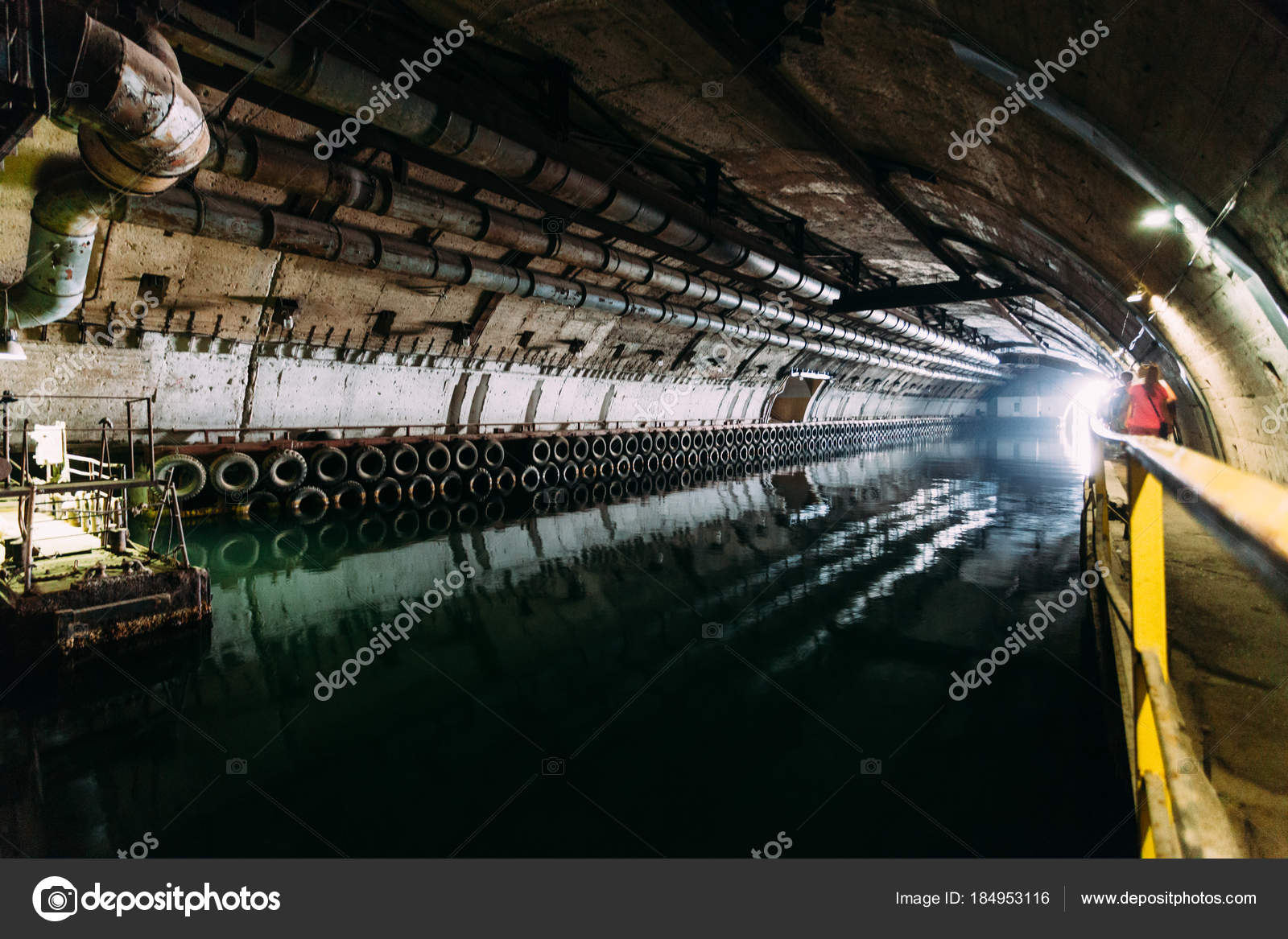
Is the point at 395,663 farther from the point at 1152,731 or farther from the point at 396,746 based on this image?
the point at 1152,731

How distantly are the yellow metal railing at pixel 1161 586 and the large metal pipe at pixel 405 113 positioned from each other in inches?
244

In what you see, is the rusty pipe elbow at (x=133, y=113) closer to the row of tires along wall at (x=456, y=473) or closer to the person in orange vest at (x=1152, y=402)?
the row of tires along wall at (x=456, y=473)

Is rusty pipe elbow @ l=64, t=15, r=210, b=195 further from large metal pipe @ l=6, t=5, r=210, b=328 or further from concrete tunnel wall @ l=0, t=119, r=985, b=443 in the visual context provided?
concrete tunnel wall @ l=0, t=119, r=985, b=443

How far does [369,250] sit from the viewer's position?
9320 millimetres

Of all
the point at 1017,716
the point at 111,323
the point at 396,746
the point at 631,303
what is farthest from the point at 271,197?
the point at 1017,716

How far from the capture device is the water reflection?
10.1ft

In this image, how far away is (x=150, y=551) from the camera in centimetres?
600

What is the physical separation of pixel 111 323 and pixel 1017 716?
36.0 feet

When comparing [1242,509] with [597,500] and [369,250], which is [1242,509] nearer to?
[369,250]

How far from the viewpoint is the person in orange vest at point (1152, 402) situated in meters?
10.6
